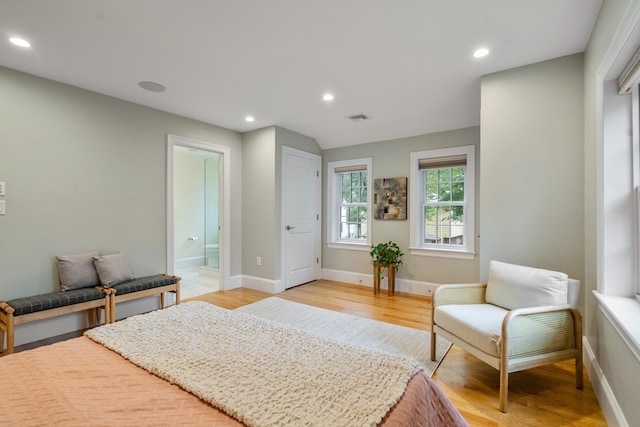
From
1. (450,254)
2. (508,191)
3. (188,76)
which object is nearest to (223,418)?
(508,191)

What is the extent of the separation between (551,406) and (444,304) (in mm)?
867

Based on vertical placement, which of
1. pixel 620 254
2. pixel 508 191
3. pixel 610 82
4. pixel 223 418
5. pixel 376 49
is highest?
pixel 376 49

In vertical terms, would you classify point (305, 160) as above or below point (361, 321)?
above

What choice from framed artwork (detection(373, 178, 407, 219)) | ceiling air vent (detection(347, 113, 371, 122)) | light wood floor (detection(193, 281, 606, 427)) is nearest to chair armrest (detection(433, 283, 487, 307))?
light wood floor (detection(193, 281, 606, 427))

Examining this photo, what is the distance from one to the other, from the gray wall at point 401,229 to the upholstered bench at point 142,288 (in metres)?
2.61

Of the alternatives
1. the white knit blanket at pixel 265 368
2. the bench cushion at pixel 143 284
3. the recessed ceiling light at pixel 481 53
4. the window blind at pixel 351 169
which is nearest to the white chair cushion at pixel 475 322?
the white knit blanket at pixel 265 368

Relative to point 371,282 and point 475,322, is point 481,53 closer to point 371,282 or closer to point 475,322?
point 475,322

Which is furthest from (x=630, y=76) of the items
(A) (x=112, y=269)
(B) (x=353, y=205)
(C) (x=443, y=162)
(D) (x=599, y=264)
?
(A) (x=112, y=269)

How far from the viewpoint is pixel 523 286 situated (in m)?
2.21

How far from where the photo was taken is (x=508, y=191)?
2.61m

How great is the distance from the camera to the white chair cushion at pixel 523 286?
6.86ft

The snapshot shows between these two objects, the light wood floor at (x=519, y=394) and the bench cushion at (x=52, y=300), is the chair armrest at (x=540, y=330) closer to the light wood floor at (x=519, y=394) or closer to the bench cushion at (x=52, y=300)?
the light wood floor at (x=519, y=394)

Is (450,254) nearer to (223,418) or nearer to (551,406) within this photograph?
(551,406)

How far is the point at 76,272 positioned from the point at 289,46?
2882 millimetres
